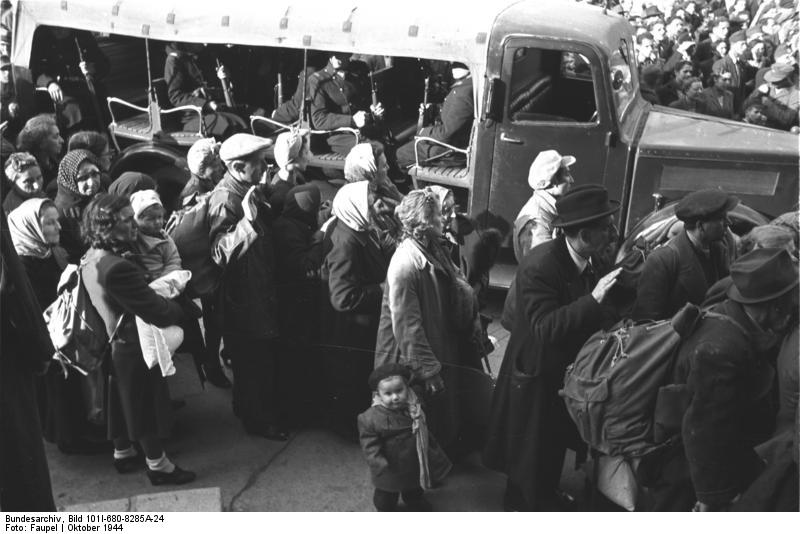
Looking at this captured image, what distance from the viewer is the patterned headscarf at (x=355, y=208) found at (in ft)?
16.5

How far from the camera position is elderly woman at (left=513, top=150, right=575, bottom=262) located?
18.8 feet

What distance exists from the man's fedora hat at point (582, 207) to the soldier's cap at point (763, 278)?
719mm

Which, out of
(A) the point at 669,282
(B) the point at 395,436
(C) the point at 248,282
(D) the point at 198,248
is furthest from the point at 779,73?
(B) the point at 395,436

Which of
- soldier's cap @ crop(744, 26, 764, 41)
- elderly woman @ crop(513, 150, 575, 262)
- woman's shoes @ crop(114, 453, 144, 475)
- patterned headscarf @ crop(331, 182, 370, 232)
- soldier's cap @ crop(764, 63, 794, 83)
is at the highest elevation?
patterned headscarf @ crop(331, 182, 370, 232)

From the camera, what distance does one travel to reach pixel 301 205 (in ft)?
18.2

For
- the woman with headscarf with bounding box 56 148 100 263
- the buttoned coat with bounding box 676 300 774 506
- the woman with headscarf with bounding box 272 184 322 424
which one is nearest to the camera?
the buttoned coat with bounding box 676 300 774 506

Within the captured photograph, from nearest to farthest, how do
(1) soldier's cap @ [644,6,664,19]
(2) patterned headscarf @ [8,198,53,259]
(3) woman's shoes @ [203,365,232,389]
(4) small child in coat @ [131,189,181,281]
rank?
(4) small child in coat @ [131,189,181,281], (2) patterned headscarf @ [8,198,53,259], (3) woman's shoes @ [203,365,232,389], (1) soldier's cap @ [644,6,664,19]

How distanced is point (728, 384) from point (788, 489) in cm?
42

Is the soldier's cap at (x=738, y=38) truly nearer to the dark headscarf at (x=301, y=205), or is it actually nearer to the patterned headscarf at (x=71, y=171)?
the dark headscarf at (x=301, y=205)

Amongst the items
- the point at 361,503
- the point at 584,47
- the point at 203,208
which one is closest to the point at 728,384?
the point at 361,503

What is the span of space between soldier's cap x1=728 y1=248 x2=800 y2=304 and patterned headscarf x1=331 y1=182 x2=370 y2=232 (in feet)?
6.68

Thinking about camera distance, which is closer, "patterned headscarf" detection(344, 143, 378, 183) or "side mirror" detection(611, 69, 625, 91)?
"patterned headscarf" detection(344, 143, 378, 183)

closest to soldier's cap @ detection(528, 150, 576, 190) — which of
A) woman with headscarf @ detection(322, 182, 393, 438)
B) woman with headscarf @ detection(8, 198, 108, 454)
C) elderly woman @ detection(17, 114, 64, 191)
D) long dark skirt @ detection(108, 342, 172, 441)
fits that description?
woman with headscarf @ detection(322, 182, 393, 438)

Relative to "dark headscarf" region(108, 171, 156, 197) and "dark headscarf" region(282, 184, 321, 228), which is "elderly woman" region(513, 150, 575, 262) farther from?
"dark headscarf" region(108, 171, 156, 197)
